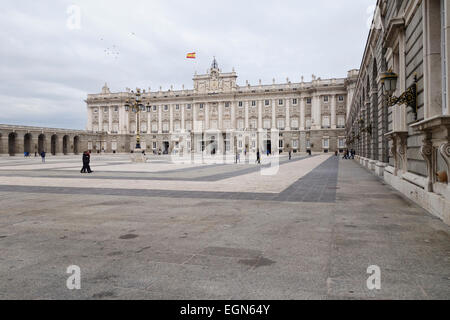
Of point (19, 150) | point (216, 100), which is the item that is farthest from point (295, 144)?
point (19, 150)

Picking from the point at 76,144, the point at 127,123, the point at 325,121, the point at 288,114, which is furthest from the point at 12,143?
the point at 325,121

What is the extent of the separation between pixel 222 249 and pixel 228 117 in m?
70.0

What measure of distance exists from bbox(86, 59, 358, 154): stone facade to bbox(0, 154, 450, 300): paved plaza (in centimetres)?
5850

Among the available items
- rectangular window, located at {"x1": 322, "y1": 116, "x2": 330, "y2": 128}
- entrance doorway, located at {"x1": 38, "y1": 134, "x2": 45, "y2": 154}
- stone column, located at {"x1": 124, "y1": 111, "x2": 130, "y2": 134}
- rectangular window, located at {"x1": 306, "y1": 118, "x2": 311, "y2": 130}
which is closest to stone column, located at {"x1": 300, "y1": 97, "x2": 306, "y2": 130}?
rectangular window, located at {"x1": 306, "y1": 118, "x2": 311, "y2": 130}

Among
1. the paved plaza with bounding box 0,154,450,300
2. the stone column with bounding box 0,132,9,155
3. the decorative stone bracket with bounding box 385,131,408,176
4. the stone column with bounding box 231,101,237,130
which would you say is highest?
the stone column with bounding box 231,101,237,130

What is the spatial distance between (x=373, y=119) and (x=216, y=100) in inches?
2295

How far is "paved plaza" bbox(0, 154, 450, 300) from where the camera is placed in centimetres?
298

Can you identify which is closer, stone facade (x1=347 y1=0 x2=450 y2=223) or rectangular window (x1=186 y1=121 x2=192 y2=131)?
stone facade (x1=347 y1=0 x2=450 y2=223)

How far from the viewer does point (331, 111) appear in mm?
65125

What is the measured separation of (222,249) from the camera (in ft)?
13.8

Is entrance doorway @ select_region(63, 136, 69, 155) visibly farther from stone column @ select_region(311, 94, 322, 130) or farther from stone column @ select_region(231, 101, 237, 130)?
stone column @ select_region(311, 94, 322, 130)
